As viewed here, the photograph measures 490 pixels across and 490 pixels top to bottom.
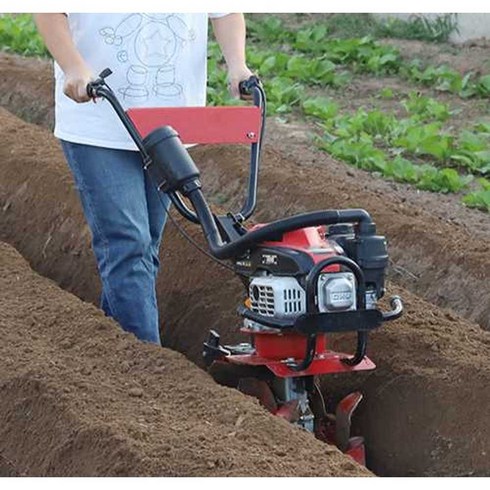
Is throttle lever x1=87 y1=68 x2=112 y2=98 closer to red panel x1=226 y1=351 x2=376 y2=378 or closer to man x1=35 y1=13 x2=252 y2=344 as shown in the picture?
man x1=35 y1=13 x2=252 y2=344

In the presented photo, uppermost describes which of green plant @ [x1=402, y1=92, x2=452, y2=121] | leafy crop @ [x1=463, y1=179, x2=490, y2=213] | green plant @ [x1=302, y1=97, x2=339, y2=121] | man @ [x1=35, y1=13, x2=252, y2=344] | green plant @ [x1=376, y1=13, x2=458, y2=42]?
man @ [x1=35, y1=13, x2=252, y2=344]

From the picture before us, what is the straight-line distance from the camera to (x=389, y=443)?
4582mm

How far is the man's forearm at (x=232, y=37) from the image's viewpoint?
15.9 ft

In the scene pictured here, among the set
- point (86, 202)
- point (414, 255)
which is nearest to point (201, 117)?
point (86, 202)

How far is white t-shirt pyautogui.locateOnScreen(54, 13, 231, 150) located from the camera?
4.61 meters

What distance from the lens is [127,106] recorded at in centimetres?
468

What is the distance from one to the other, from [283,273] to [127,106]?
90 cm

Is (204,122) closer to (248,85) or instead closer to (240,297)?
(248,85)

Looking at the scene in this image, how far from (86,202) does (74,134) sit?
0.78 feet

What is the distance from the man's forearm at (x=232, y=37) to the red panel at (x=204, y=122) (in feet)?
1.14

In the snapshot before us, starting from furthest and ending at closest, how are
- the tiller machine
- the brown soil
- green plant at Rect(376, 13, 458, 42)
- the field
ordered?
green plant at Rect(376, 13, 458, 42)
the tiller machine
the field
the brown soil

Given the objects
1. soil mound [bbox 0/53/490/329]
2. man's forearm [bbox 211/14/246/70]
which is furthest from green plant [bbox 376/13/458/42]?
man's forearm [bbox 211/14/246/70]

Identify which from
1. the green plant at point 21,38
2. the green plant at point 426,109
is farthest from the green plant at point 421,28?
the green plant at point 21,38

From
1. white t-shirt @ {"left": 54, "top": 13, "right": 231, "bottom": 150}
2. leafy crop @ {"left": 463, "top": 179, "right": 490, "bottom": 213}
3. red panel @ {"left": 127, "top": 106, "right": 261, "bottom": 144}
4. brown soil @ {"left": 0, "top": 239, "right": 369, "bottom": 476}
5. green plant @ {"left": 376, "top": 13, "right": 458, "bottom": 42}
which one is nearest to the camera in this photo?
brown soil @ {"left": 0, "top": 239, "right": 369, "bottom": 476}
